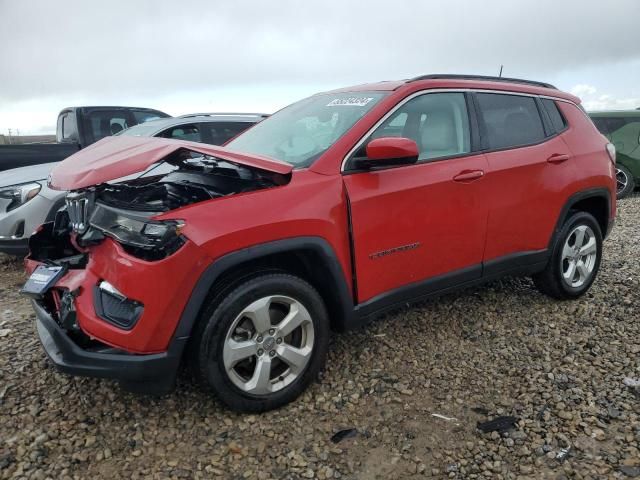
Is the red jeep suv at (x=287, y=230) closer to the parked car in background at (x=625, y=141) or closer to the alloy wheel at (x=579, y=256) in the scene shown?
the alloy wheel at (x=579, y=256)

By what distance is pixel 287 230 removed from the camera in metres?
2.42

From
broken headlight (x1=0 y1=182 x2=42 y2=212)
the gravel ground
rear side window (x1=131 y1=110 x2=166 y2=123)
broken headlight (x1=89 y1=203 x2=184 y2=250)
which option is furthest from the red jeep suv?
rear side window (x1=131 y1=110 x2=166 y2=123)

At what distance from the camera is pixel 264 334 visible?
8.04 ft

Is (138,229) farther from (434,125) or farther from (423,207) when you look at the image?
(434,125)

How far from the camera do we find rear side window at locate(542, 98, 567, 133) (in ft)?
12.2

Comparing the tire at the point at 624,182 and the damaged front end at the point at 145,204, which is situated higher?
the damaged front end at the point at 145,204

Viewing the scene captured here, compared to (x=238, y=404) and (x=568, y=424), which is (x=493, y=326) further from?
(x=238, y=404)

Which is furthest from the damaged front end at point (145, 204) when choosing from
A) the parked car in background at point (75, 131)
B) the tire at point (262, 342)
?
the parked car in background at point (75, 131)

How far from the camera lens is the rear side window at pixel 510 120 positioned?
333 centimetres

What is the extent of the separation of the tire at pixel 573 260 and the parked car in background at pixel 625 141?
6.20 m

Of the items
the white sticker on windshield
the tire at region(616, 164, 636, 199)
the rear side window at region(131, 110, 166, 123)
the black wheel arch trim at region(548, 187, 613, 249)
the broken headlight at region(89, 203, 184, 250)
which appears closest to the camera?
the broken headlight at region(89, 203, 184, 250)

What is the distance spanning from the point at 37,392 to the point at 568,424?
9.41 ft

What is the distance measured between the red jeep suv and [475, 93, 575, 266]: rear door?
0.01m

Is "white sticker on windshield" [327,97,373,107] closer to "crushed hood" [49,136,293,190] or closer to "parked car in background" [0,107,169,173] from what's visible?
"crushed hood" [49,136,293,190]
